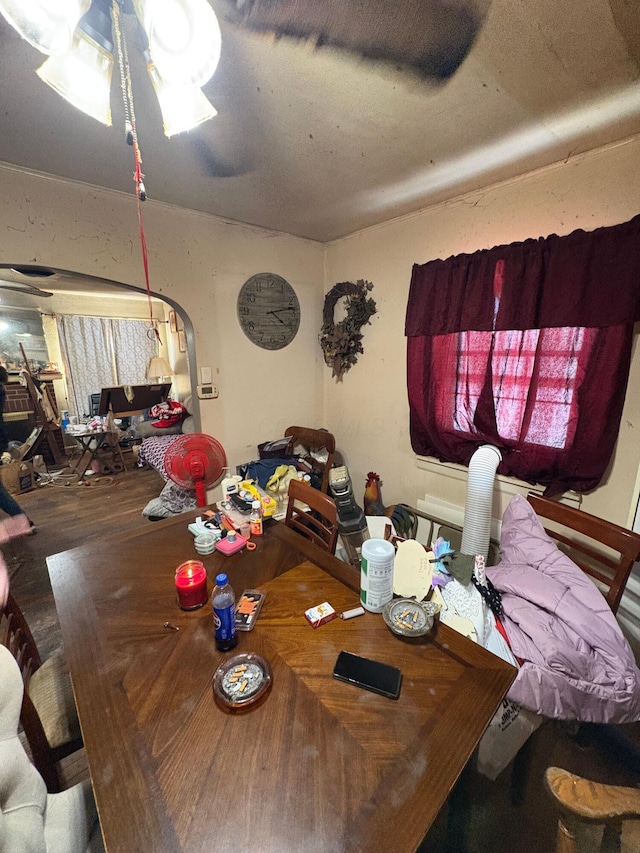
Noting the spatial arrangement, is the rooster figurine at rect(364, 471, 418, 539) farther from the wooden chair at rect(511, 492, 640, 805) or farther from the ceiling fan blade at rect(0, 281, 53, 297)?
the ceiling fan blade at rect(0, 281, 53, 297)

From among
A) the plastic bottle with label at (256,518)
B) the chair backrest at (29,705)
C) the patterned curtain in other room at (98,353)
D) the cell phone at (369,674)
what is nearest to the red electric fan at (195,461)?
the plastic bottle with label at (256,518)

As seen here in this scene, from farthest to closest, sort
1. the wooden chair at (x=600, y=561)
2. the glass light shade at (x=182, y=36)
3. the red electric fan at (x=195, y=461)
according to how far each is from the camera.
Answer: the red electric fan at (x=195, y=461)
the wooden chair at (x=600, y=561)
the glass light shade at (x=182, y=36)

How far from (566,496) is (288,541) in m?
1.41

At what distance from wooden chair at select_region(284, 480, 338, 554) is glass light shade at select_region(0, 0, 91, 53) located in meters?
1.37

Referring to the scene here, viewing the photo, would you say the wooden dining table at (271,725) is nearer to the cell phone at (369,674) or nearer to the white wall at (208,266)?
the cell phone at (369,674)

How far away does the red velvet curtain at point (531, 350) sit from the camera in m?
1.43

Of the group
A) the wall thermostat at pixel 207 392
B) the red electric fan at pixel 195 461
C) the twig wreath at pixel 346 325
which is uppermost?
the twig wreath at pixel 346 325

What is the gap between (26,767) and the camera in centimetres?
69

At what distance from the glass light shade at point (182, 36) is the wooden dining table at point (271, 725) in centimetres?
137

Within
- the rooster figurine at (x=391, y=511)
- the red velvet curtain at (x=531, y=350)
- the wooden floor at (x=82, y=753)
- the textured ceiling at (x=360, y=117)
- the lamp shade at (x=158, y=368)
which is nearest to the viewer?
the textured ceiling at (x=360, y=117)

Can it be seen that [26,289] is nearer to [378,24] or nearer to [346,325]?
[346,325]

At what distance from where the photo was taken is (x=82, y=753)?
1.34 metres

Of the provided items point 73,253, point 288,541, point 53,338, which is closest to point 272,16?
point 73,253

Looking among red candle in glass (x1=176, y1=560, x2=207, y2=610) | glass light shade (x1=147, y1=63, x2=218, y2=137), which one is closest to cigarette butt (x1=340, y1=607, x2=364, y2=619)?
red candle in glass (x1=176, y1=560, x2=207, y2=610)
